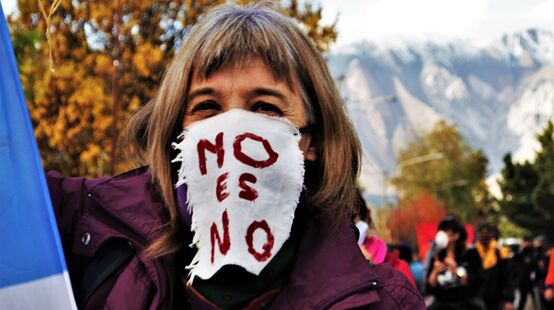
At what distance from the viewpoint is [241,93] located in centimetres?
194

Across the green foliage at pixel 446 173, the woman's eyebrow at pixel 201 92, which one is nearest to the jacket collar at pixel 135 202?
the woman's eyebrow at pixel 201 92

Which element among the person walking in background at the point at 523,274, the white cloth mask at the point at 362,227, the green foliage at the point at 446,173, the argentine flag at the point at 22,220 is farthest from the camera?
the green foliage at the point at 446,173

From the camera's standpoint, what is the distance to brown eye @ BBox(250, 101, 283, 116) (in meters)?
1.96

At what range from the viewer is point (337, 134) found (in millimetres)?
2135

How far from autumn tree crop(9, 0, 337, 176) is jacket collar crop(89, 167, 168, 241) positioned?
1264cm

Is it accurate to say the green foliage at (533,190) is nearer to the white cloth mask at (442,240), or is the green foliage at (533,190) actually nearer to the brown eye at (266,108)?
the white cloth mask at (442,240)

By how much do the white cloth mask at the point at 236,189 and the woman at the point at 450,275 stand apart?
23.7ft

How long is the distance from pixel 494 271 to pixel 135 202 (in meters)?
11.0

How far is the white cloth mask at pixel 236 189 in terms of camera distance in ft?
6.14

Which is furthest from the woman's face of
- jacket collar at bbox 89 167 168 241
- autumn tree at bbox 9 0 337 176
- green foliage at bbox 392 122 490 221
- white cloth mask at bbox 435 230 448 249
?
green foliage at bbox 392 122 490 221

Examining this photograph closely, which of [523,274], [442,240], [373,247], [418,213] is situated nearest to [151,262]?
[373,247]

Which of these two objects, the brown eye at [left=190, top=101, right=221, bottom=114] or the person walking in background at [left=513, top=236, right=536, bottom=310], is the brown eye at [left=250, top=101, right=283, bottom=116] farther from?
the person walking in background at [left=513, top=236, right=536, bottom=310]

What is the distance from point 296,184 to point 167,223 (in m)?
0.29

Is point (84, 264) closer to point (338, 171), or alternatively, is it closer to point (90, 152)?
point (338, 171)
